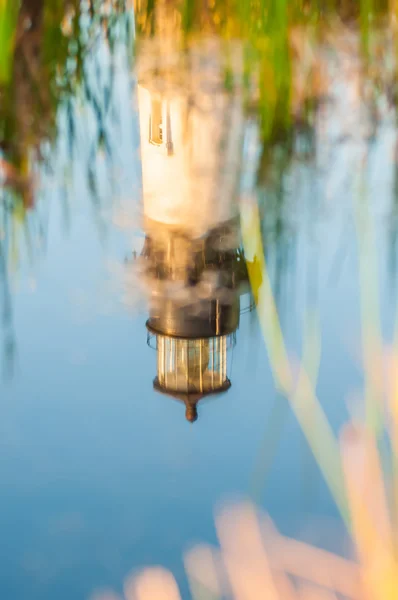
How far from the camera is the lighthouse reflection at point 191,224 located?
169 cm

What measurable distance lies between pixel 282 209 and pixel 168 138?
0.44 meters

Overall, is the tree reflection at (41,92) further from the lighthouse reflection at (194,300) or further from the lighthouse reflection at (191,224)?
the lighthouse reflection at (194,300)

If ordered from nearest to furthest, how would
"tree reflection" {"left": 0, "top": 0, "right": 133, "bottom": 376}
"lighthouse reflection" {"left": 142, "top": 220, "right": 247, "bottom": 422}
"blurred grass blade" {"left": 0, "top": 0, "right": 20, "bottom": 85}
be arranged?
"lighthouse reflection" {"left": 142, "top": 220, "right": 247, "bottom": 422} < "tree reflection" {"left": 0, "top": 0, "right": 133, "bottom": 376} < "blurred grass blade" {"left": 0, "top": 0, "right": 20, "bottom": 85}

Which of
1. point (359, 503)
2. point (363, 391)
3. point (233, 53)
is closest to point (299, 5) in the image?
point (233, 53)

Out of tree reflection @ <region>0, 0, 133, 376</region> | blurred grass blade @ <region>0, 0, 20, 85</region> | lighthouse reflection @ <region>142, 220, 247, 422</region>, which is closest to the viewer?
lighthouse reflection @ <region>142, 220, 247, 422</region>

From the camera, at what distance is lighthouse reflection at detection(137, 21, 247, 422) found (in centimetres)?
169

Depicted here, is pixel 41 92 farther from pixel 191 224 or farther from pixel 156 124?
pixel 191 224

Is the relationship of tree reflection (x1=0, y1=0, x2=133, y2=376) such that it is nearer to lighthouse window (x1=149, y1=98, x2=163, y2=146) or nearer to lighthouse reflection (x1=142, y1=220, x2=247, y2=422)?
lighthouse window (x1=149, y1=98, x2=163, y2=146)

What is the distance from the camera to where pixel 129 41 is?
290 cm

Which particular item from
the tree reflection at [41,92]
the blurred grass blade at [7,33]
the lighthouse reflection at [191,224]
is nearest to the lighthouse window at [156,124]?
the lighthouse reflection at [191,224]

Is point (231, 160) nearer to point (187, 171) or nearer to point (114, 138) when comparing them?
point (187, 171)

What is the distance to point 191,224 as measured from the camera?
201cm

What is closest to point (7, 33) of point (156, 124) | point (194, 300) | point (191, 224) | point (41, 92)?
point (41, 92)

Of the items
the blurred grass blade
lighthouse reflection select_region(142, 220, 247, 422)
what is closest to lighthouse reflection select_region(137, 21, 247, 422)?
lighthouse reflection select_region(142, 220, 247, 422)
